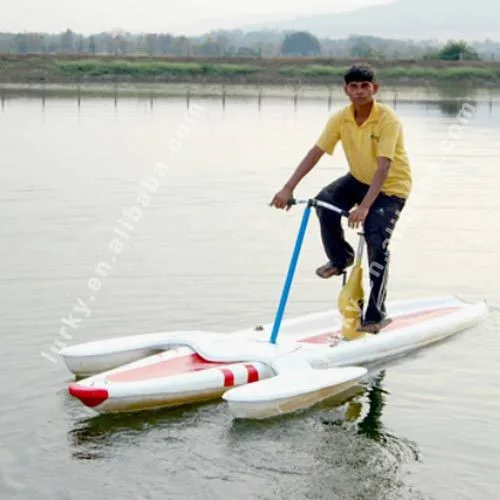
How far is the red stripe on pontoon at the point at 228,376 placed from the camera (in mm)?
8789

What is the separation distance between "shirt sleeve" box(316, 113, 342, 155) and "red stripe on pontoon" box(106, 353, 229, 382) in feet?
6.83

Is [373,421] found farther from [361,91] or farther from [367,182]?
[361,91]

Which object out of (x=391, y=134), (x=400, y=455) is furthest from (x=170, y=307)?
(x=400, y=455)

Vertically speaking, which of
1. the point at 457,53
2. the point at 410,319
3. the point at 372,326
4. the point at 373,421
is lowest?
the point at 373,421

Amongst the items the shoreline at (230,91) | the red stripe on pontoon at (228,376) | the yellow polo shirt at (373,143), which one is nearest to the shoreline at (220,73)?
the shoreline at (230,91)

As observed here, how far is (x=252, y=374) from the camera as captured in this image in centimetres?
893

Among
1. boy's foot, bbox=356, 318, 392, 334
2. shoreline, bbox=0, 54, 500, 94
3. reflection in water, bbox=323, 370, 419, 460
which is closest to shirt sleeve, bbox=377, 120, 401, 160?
boy's foot, bbox=356, 318, 392, 334

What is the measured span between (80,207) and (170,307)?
24.0 ft

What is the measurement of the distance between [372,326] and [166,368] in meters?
1.98

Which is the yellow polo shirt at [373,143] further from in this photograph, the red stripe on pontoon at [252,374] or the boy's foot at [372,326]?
the red stripe on pontoon at [252,374]

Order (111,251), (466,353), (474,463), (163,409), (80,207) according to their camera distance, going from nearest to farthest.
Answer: (474,463)
(163,409)
(466,353)
(111,251)
(80,207)

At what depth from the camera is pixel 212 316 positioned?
11617 mm

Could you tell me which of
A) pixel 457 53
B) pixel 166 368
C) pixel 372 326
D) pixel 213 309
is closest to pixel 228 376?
pixel 166 368

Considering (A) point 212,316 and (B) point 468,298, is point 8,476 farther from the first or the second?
(B) point 468,298
